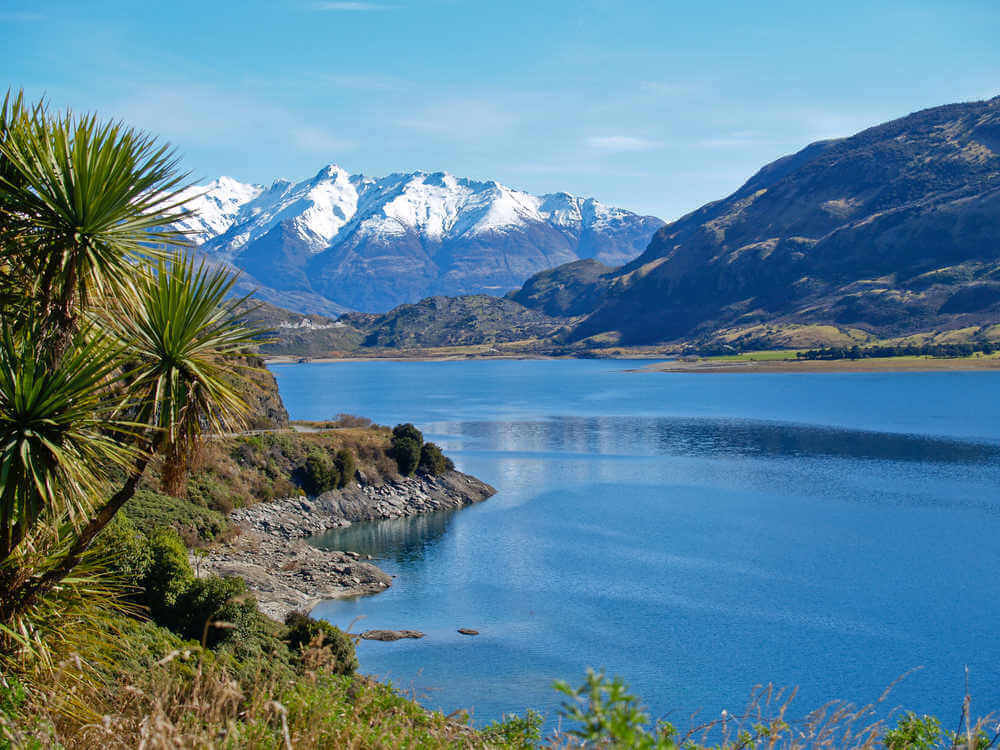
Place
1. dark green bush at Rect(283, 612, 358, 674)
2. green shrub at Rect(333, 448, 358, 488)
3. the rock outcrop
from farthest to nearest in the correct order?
green shrub at Rect(333, 448, 358, 488) → the rock outcrop → dark green bush at Rect(283, 612, 358, 674)

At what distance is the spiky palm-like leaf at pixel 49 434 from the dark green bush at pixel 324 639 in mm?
15234

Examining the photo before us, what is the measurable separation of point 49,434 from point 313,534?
48013 millimetres

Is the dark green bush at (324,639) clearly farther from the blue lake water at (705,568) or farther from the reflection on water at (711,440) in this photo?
the reflection on water at (711,440)

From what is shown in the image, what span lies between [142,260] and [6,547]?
373cm

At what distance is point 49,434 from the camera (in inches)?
314

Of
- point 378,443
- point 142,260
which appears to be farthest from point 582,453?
point 142,260

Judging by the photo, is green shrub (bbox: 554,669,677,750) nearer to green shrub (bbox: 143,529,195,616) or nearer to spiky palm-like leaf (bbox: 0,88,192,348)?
spiky palm-like leaf (bbox: 0,88,192,348)

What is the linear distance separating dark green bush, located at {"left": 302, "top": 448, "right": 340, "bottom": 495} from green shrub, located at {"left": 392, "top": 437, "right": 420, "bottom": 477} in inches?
258

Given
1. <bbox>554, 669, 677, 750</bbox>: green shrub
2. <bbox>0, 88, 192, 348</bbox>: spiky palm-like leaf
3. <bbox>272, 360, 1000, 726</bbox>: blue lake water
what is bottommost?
<bbox>272, 360, 1000, 726</bbox>: blue lake water

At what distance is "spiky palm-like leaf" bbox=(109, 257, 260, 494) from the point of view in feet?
29.6

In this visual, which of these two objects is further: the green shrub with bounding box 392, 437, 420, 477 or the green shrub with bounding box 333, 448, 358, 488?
the green shrub with bounding box 392, 437, 420, 477

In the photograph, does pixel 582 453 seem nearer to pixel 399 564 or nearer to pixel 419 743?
pixel 399 564

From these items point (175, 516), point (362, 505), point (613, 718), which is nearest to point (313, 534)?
point (362, 505)

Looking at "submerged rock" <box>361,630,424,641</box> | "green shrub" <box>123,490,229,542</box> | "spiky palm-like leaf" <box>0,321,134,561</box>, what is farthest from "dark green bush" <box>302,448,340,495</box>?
"spiky palm-like leaf" <box>0,321,134,561</box>
